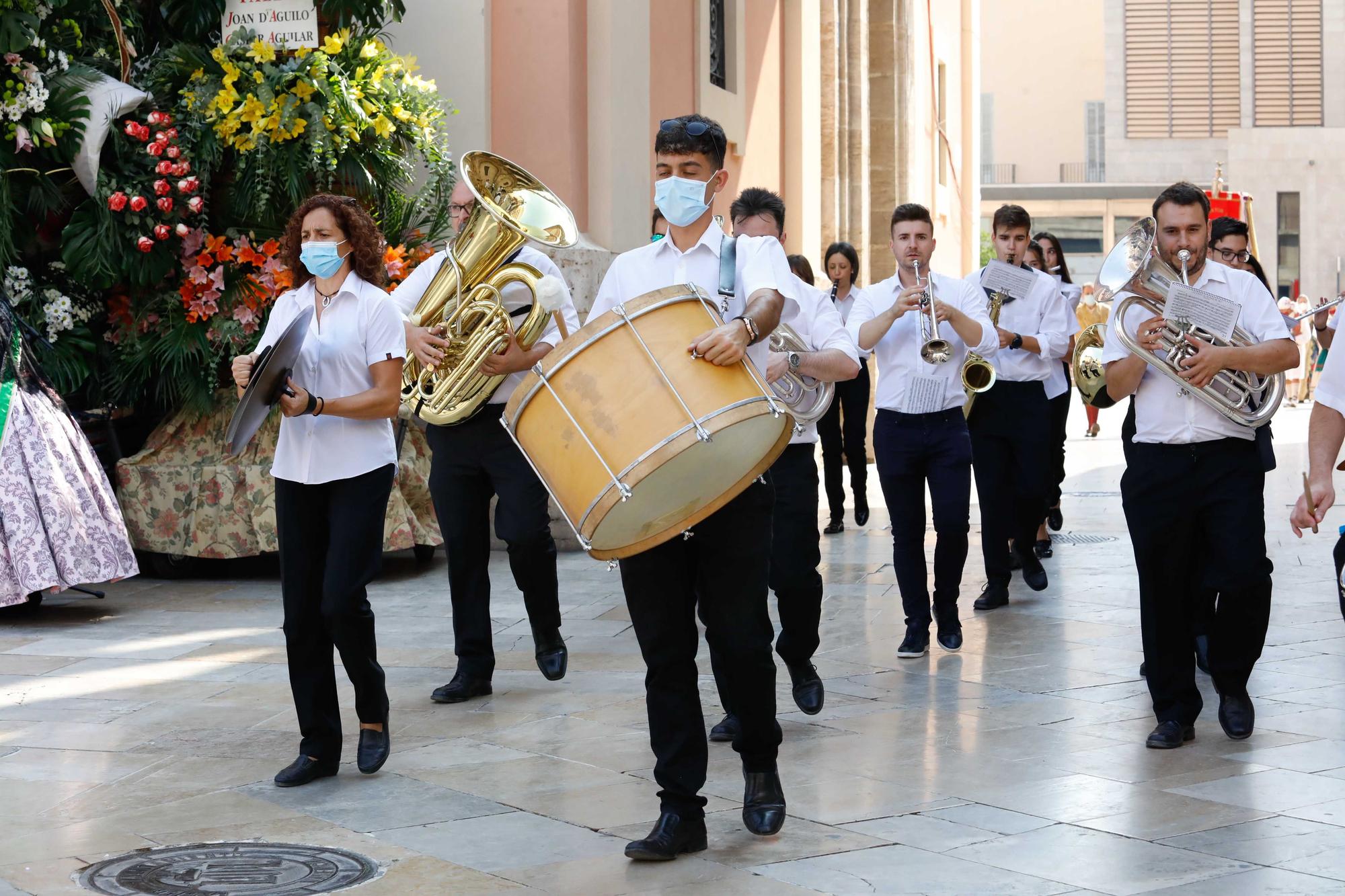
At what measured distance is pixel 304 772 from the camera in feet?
18.5

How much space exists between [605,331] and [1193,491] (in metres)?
2.44

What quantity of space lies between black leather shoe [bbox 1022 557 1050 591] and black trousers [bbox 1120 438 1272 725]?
11.0 ft

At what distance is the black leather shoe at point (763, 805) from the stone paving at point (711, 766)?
0.07m

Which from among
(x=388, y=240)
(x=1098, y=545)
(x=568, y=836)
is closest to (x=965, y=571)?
(x=1098, y=545)

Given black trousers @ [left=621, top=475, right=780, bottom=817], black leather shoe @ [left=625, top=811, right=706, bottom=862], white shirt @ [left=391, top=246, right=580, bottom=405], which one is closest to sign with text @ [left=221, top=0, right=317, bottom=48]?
white shirt @ [left=391, top=246, right=580, bottom=405]

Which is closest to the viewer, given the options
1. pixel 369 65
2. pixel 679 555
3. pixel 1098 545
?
pixel 679 555

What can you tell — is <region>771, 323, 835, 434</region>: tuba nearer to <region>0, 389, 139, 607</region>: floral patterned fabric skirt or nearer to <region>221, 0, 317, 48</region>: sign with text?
<region>0, 389, 139, 607</region>: floral patterned fabric skirt

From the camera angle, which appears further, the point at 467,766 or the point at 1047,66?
the point at 1047,66

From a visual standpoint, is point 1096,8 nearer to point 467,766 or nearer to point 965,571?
point 965,571

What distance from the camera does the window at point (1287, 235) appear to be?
49969 millimetres

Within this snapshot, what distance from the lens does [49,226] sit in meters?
10.2

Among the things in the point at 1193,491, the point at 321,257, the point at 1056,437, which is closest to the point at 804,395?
the point at 1193,491

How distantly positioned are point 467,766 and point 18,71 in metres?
5.60

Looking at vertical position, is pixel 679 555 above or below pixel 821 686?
above
